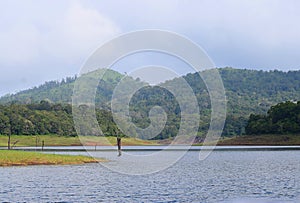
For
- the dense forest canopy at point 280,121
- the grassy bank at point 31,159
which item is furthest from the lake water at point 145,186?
the dense forest canopy at point 280,121

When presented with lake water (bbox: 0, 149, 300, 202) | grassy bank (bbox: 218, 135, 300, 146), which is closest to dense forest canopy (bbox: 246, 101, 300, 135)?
grassy bank (bbox: 218, 135, 300, 146)

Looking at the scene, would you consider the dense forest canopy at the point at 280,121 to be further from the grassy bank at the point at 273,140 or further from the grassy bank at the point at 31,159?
the grassy bank at the point at 31,159

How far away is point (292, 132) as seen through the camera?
17825 cm

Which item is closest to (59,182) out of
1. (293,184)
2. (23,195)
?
(23,195)

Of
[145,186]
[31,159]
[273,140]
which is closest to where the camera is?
[145,186]

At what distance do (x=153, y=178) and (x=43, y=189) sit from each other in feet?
52.3

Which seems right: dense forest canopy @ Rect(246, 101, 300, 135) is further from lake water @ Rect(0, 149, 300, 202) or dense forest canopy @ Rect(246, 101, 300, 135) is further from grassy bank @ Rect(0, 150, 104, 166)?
lake water @ Rect(0, 149, 300, 202)

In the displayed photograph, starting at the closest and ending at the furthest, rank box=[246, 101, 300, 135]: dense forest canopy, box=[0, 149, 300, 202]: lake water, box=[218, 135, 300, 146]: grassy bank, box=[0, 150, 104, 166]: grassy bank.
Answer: box=[0, 149, 300, 202]: lake water < box=[0, 150, 104, 166]: grassy bank < box=[218, 135, 300, 146]: grassy bank < box=[246, 101, 300, 135]: dense forest canopy

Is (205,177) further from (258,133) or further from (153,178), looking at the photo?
(258,133)

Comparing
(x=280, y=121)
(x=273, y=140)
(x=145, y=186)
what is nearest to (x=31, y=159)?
(x=145, y=186)

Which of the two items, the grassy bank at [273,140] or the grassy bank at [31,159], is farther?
the grassy bank at [273,140]

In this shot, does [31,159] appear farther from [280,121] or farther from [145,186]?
[280,121]

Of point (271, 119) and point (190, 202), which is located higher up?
point (271, 119)

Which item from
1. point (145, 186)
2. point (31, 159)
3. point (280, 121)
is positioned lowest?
point (145, 186)
